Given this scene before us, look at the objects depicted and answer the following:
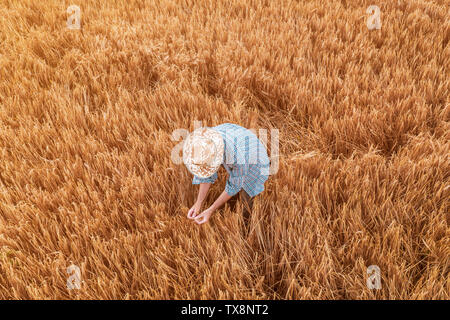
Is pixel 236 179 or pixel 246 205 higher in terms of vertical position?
pixel 236 179

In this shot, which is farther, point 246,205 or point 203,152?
point 246,205

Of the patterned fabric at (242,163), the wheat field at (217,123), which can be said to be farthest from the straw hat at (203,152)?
the wheat field at (217,123)

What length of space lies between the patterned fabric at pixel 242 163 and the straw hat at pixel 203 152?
5.6 inches

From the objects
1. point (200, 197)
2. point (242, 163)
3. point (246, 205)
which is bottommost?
point (246, 205)

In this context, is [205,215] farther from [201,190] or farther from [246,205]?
[246,205]

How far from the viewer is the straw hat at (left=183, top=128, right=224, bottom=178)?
959 mm

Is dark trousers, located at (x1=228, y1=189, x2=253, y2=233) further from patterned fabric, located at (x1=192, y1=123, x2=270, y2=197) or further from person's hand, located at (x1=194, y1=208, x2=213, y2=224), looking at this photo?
person's hand, located at (x1=194, y1=208, x2=213, y2=224)

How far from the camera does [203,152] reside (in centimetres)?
96

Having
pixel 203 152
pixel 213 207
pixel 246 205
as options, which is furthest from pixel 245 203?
pixel 203 152

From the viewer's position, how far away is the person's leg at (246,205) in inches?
51.8

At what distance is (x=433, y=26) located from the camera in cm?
228

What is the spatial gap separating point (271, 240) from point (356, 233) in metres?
0.33

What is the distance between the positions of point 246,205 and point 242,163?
0.86ft
